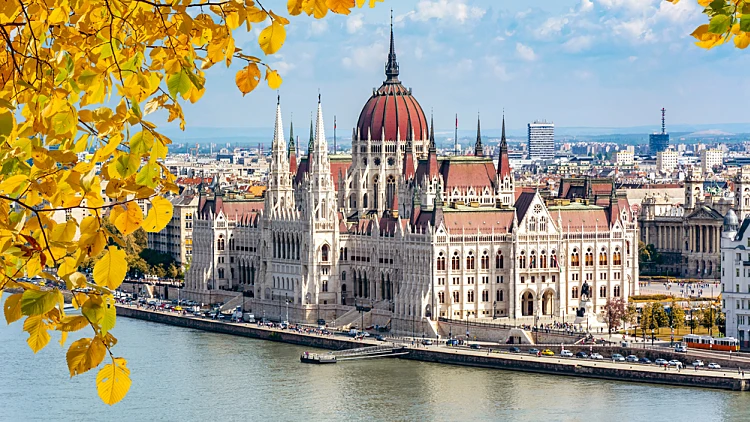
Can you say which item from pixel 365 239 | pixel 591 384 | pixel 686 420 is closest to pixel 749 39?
pixel 686 420

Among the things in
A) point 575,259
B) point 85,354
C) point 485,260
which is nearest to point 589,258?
point 575,259

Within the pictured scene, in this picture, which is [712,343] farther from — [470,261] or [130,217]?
[130,217]

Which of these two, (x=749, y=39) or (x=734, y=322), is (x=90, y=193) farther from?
(x=734, y=322)

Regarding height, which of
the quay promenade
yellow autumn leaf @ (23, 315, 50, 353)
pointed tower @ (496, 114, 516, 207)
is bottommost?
the quay promenade

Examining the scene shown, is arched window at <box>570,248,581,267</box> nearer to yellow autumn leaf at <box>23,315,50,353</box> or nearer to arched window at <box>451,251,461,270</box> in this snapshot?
arched window at <box>451,251,461,270</box>

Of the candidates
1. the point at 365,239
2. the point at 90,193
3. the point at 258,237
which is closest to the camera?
the point at 90,193

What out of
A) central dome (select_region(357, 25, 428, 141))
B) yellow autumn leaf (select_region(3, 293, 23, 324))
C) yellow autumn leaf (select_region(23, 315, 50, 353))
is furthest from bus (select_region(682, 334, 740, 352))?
yellow autumn leaf (select_region(3, 293, 23, 324))

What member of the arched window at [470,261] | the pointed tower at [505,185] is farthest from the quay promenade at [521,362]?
the pointed tower at [505,185]
